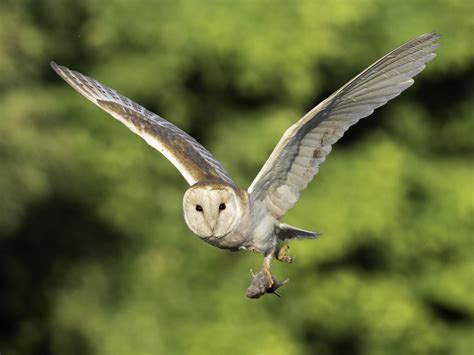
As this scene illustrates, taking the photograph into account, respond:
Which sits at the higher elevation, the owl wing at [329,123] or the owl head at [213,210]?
the owl wing at [329,123]

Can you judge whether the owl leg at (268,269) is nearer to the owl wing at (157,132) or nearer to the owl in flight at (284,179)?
the owl in flight at (284,179)

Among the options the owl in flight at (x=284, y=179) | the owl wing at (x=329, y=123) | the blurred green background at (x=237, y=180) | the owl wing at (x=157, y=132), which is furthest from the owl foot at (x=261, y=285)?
the blurred green background at (x=237, y=180)

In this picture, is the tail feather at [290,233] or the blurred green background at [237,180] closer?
the tail feather at [290,233]

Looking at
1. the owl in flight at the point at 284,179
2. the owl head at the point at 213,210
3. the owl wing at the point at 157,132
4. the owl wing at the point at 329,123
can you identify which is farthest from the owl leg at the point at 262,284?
the owl wing at the point at 157,132

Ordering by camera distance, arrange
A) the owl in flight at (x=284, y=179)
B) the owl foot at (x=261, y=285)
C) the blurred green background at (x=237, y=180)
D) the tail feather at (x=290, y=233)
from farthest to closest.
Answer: the blurred green background at (x=237, y=180) → the tail feather at (x=290, y=233) → the owl in flight at (x=284, y=179) → the owl foot at (x=261, y=285)

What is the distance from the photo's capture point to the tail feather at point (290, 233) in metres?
5.42

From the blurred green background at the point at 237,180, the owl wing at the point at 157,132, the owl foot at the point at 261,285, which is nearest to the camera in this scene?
the owl foot at the point at 261,285

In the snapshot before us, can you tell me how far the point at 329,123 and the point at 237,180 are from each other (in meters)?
6.38

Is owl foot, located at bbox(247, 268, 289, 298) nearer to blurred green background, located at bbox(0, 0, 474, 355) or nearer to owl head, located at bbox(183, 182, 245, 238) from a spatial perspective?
owl head, located at bbox(183, 182, 245, 238)

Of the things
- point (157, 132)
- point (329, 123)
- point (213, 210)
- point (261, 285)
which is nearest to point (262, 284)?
point (261, 285)

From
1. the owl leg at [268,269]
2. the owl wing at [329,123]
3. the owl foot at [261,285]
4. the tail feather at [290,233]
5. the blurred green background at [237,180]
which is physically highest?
the owl wing at [329,123]

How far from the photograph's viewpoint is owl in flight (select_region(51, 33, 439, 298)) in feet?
16.8

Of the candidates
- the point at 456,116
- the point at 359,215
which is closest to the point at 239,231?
the point at 359,215

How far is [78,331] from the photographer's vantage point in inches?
490
